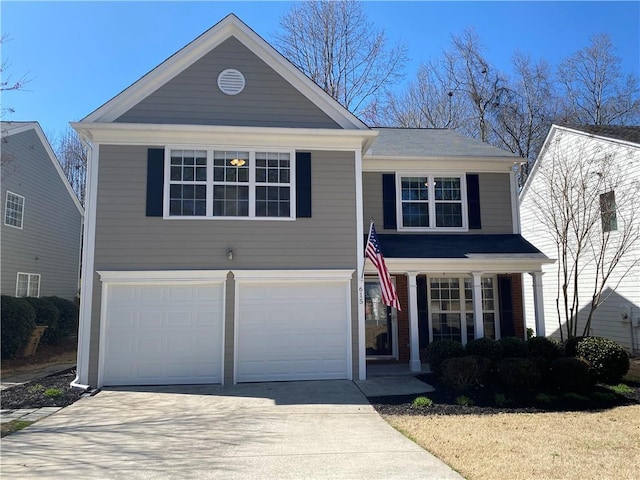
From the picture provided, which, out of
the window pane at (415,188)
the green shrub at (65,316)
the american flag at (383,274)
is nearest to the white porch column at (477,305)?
the window pane at (415,188)

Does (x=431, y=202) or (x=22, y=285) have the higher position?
(x=431, y=202)

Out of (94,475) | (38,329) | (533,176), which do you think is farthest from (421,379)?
(38,329)

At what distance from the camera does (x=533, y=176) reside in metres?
17.6

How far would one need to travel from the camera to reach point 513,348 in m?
10.3

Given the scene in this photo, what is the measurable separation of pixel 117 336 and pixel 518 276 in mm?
10369

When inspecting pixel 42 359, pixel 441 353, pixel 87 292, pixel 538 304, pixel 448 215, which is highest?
pixel 448 215

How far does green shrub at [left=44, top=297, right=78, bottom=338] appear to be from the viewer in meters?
17.3

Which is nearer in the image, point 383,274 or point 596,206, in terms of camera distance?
point 383,274

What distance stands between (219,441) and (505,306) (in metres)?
9.27

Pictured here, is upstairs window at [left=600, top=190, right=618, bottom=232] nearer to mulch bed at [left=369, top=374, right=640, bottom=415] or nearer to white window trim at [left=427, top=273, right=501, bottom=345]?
white window trim at [left=427, top=273, right=501, bottom=345]

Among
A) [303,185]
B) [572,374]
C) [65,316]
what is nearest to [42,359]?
[65,316]

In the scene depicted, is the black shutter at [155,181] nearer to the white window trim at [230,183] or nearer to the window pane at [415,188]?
the white window trim at [230,183]

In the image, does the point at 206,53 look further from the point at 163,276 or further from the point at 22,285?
the point at 22,285

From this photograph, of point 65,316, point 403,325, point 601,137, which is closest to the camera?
point 403,325
